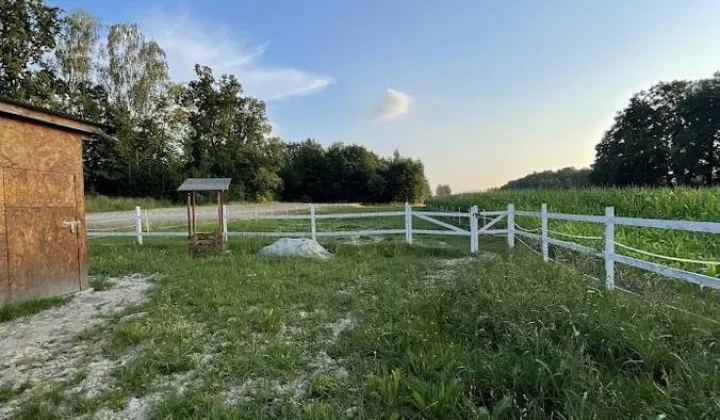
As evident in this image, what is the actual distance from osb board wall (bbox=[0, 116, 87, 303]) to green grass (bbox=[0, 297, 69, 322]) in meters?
0.16

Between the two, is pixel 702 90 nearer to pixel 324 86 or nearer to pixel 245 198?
pixel 324 86

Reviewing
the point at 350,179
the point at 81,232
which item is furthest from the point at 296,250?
the point at 350,179

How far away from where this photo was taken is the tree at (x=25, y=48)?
2747cm

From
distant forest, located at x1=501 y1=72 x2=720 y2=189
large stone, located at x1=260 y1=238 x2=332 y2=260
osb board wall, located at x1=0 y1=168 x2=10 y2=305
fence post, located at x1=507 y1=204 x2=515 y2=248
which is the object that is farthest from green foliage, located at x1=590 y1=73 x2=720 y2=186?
osb board wall, located at x1=0 y1=168 x2=10 y2=305

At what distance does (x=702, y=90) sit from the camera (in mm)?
42625

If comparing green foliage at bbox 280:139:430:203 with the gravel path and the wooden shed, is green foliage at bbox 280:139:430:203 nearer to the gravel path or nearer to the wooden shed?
the gravel path

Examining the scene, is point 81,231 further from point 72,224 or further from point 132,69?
point 132,69

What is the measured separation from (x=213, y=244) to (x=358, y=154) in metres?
57.3

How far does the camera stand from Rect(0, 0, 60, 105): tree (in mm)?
27469

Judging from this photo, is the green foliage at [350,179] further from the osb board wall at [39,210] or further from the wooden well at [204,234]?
the osb board wall at [39,210]

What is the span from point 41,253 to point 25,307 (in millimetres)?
870

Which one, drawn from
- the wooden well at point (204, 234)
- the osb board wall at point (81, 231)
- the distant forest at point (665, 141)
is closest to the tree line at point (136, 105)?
the wooden well at point (204, 234)

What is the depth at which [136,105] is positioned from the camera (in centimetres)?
3541

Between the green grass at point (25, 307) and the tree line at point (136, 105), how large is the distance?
12262 mm
